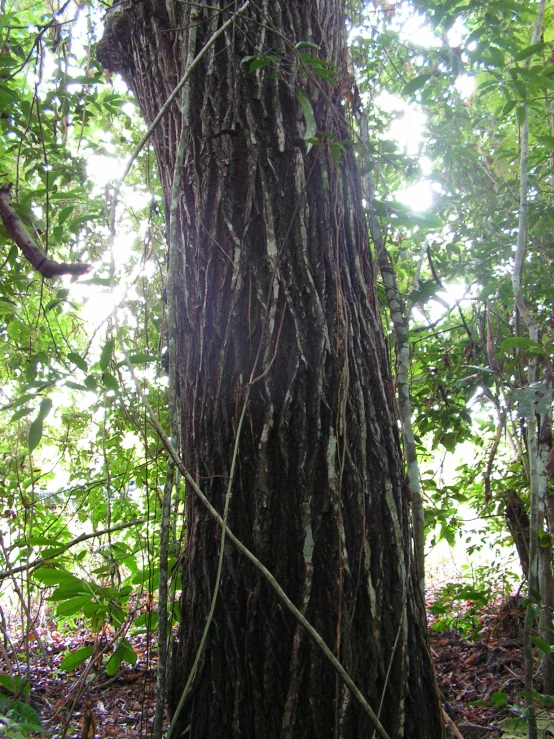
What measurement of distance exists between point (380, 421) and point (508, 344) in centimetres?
53

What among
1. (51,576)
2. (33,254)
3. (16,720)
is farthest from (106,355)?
(16,720)

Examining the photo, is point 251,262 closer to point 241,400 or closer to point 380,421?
point 241,400

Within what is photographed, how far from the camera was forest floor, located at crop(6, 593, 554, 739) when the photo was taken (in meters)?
2.13

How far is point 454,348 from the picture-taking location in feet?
9.52

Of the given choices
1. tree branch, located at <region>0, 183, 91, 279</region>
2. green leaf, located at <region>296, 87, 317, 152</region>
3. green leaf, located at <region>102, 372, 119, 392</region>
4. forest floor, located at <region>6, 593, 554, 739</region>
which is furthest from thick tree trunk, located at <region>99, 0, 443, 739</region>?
forest floor, located at <region>6, 593, 554, 739</region>

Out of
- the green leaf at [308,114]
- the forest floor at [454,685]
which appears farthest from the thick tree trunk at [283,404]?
the forest floor at [454,685]

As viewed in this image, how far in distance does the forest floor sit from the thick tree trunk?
83 centimetres

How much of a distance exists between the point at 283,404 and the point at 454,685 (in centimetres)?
242

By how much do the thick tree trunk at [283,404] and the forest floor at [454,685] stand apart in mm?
827

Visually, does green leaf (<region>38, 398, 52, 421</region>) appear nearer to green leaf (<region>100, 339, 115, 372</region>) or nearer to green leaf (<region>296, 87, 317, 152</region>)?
green leaf (<region>100, 339, 115, 372</region>)

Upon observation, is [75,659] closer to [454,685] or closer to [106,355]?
[106,355]

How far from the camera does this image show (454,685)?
2.82 metres

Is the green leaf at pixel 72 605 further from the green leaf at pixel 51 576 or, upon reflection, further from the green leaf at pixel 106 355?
the green leaf at pixel 106 355

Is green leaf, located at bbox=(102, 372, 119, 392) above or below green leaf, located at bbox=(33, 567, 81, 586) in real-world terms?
above
